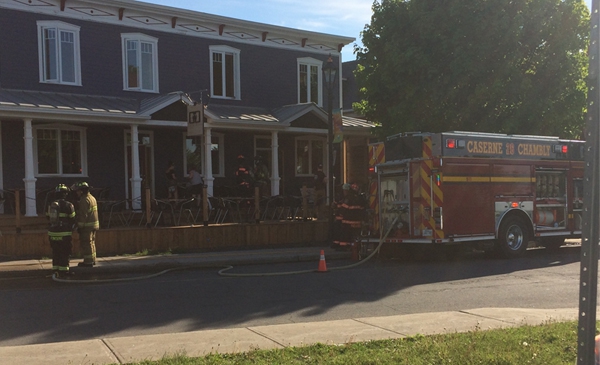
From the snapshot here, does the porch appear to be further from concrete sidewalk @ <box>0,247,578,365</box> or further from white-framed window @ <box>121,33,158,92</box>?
concrete sidewalk @ <box>0,247,578,365</box>

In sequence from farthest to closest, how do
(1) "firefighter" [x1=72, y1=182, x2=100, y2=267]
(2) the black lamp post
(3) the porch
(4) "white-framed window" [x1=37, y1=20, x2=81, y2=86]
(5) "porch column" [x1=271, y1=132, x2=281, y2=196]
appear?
(5) "porch column" [x1=271, y1=132, x2=281, y2=196] → (4) "white-framed window" [x1=37, y1=20, x2=81, y2=86] → (2) the black lamp post → (3) the porch → (1) "firefighter" [x1=72, y1=182, x2=100, y2=267]

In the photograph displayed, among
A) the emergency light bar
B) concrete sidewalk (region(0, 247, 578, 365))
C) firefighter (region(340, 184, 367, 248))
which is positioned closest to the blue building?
firefighter (region(340, 184, 367, 248))

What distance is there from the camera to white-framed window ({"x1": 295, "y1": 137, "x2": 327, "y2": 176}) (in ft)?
86.7

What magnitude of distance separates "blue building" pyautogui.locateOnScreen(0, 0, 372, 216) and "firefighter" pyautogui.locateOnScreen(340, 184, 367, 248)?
433 centimetres

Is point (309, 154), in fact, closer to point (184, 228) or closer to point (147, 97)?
point (147, 97)

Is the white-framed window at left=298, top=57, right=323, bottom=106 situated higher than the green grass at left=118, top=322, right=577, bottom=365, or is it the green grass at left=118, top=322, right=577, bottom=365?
the white-framed window at left=298, top=57, right=323, bottom=106

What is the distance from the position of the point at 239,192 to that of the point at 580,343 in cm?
1664

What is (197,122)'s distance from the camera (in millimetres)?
17375

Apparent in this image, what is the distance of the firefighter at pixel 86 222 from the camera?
13.6m

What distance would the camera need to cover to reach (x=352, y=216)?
16156 mm

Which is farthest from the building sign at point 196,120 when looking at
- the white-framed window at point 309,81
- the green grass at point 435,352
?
the green grass at point 435,352

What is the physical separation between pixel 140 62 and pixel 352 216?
1052cm

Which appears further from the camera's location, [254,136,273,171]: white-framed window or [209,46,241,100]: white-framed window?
[254,136,273,171]: white-framed window

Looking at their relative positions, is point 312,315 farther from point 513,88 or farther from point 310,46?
point 310,46
